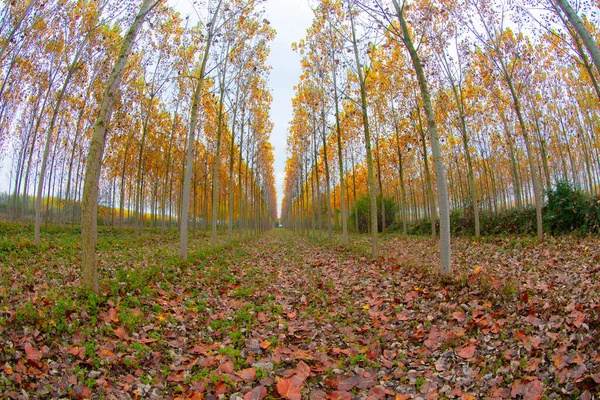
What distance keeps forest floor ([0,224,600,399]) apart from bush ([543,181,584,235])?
21.6 ft

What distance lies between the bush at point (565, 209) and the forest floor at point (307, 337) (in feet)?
21.6

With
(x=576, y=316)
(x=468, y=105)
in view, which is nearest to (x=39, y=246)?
(x=576, y=316)

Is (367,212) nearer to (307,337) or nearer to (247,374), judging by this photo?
(307,337)

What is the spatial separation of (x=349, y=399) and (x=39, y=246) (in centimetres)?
1217

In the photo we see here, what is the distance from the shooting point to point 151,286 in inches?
252

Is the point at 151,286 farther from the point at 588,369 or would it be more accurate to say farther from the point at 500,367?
the point at 588,369

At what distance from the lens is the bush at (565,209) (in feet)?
40.0

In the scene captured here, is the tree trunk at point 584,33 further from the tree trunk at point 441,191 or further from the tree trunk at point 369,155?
the tree trunk at point 369,155

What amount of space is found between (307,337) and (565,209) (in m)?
13.1

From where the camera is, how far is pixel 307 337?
14.5ft

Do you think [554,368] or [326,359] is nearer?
[554,368]

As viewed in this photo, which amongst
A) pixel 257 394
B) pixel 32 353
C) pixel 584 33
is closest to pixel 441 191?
pixel 584 33

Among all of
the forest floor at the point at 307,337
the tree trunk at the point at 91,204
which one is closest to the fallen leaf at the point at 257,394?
the forest floor at the point at 307,337

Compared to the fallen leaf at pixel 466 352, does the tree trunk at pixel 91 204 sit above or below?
above
